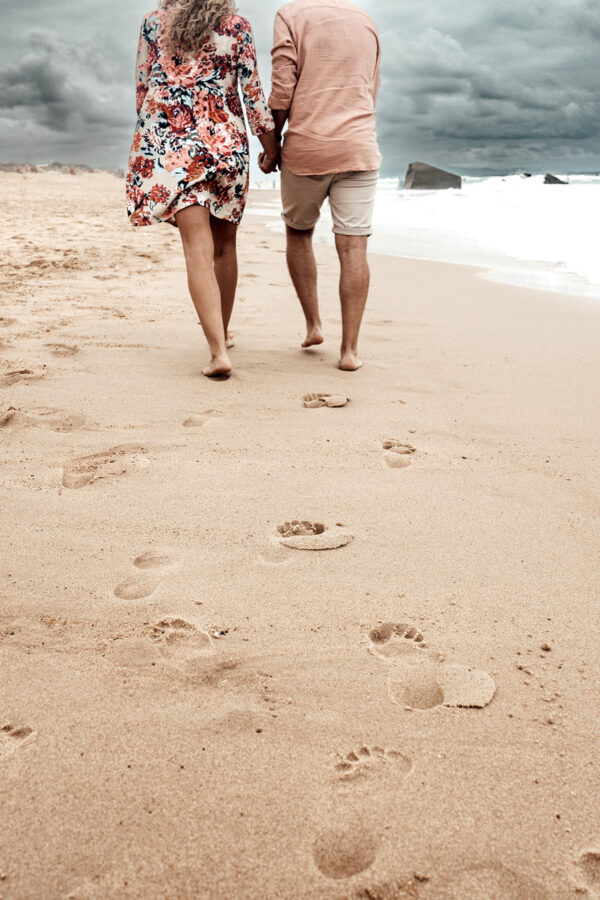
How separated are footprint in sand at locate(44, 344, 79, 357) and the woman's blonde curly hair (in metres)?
1.38

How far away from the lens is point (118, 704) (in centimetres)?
121

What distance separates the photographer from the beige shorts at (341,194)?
10.1ft

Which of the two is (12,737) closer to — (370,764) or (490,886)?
(370,764)

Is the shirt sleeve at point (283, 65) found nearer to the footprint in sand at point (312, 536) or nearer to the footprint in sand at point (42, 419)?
the footprint in sand at point (42, 419)

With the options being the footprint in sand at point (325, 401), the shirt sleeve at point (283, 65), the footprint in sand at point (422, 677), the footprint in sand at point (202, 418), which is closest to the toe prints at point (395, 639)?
the footprint in sand at point (422, 677)

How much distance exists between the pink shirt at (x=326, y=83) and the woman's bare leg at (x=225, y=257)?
1.36ft

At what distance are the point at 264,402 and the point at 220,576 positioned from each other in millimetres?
1240

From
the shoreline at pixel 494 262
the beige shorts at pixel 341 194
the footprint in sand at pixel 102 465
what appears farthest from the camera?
the shoreline at pixel 494 262

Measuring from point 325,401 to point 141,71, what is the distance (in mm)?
1645

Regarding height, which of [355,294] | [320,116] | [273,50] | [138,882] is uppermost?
[273,50]

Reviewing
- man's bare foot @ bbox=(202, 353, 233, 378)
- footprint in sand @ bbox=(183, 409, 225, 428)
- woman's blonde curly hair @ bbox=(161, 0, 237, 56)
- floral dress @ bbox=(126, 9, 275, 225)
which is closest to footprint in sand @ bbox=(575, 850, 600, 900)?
footprint in sand @ bbox=(183, 409, 225, 428)

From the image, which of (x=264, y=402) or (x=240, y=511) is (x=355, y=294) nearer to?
(x=264, y=402)

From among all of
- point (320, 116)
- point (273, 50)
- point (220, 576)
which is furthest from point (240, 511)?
point (273, 50)

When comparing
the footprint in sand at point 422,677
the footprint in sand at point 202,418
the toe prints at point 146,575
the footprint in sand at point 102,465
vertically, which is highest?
the footprint in sand at point 202,418
